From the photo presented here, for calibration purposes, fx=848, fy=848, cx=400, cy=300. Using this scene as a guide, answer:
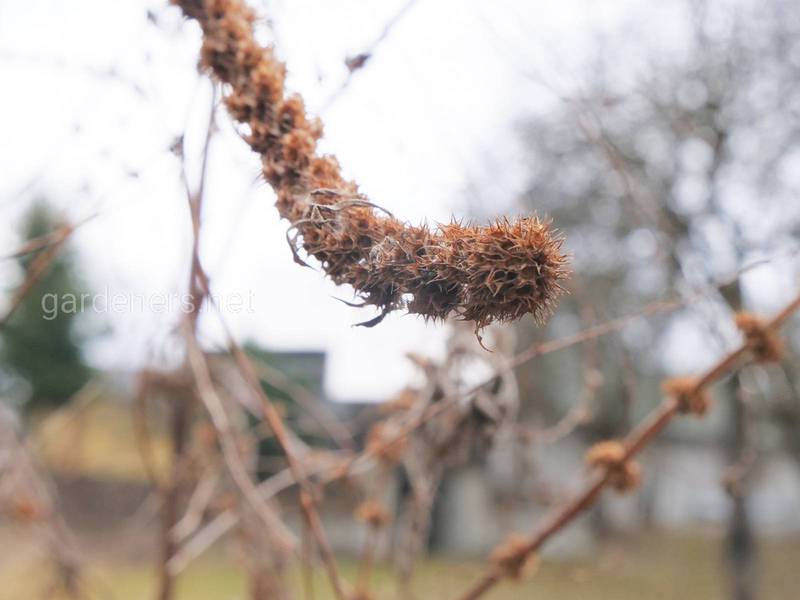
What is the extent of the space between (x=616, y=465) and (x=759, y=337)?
0.22m

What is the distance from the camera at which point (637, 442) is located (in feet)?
3.18

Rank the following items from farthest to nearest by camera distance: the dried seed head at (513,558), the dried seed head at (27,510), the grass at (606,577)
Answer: the grass at (606,577) → the dried seed head at (27,510) → the dried seed head at (513,558)

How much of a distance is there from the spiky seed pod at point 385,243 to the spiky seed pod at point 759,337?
580mm

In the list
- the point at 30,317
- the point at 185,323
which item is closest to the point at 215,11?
the point at 185,323

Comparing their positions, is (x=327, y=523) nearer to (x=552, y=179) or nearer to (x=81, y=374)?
(x=552, y=179)

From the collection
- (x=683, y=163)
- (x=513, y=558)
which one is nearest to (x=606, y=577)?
(x=683, y=163)

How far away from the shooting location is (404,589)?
4.58 ft

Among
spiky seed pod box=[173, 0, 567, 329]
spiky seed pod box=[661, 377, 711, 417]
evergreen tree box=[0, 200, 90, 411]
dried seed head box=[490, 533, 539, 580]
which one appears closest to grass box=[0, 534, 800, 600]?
dried seed head box=[490, 533, 539, 580]

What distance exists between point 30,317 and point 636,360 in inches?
246

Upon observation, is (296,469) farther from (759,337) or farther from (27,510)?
Answer: (27,510)

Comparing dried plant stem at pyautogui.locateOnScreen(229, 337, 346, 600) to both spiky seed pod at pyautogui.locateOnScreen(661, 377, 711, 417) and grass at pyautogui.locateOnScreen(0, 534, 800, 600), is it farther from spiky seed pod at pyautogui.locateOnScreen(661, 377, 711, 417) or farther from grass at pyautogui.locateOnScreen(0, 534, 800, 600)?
grass at pyautogui.locateOnScreen(0, 534, 800, 600)

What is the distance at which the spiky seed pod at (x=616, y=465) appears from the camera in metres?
1.01

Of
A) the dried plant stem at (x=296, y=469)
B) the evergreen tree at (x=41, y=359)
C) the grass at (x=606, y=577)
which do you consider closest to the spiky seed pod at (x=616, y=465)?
the dried plant stem at (x=296, y=469)

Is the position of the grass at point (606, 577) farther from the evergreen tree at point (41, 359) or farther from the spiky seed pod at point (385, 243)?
the evergreen tree at point (41, 359)
